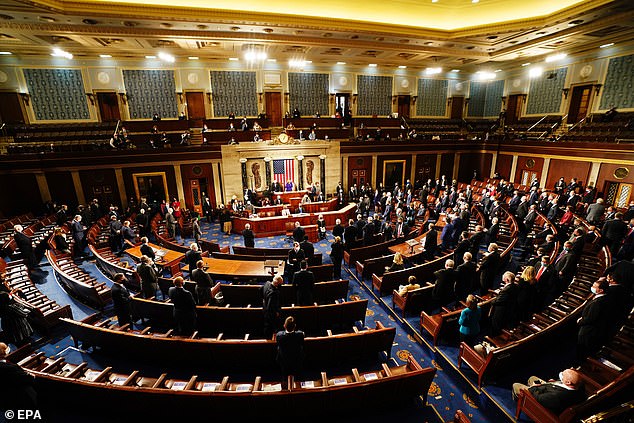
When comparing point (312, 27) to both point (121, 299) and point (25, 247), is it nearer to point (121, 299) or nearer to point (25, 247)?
point (121, 299)

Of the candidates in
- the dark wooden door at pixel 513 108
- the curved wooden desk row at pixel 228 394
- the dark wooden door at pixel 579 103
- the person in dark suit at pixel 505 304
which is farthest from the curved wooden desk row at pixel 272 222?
the dark wooden door at pixel 513 108

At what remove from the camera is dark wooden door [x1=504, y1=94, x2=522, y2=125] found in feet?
67.8

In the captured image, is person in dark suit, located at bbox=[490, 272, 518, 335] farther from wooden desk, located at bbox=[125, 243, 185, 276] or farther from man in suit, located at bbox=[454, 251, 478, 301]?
wooden desk, located at bbox=[125, 243, 185, 276]

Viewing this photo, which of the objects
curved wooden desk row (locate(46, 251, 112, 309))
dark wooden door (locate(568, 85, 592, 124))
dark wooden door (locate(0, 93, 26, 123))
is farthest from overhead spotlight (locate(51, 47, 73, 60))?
dark wooden door (locate(568, 85, 592, 124))

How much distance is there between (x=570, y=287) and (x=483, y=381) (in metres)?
3.97

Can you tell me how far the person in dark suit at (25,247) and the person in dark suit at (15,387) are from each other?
7020mm

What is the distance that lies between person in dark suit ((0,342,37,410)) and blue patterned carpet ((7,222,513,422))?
26.4 inches

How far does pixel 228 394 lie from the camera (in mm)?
3414

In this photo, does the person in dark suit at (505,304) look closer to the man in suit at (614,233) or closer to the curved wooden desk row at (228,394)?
the curved wooden desk row at (228,394)

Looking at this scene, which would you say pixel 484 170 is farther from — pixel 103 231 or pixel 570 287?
pixel 103 231

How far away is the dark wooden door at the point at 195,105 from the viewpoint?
60.1 ft

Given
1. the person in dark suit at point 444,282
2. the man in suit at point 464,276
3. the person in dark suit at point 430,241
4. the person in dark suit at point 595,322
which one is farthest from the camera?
the person in dark suit at point 430,241

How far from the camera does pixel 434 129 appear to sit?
22.0 m

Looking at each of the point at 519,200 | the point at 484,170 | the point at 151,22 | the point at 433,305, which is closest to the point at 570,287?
the point at 433,305
